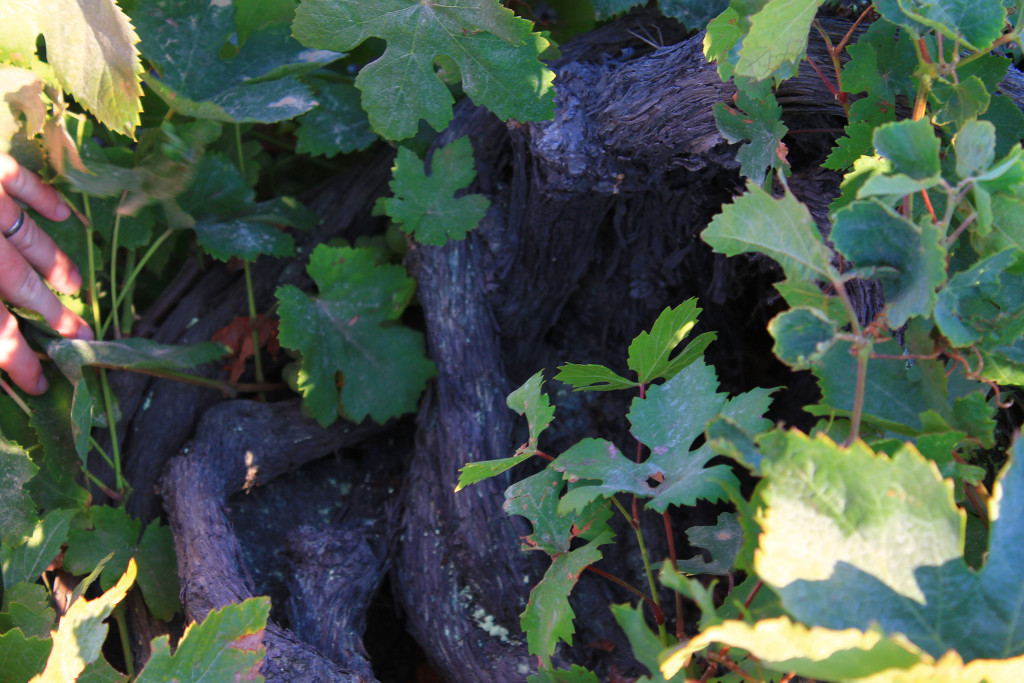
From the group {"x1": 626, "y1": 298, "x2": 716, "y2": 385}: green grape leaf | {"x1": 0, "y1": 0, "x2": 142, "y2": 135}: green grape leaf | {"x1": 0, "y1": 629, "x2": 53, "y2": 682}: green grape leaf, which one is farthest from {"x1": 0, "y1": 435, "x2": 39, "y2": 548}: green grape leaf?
{"x1": 626, "y1": 298, "x2": 716, "y2": 385}: green grape leaf

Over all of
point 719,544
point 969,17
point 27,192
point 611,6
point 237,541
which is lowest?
point 237,541

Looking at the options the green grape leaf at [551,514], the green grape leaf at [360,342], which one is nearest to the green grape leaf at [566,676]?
the green grape leaf at [551,514]

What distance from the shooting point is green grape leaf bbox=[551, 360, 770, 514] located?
781mm

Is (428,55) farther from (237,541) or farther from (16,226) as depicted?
(237,541)

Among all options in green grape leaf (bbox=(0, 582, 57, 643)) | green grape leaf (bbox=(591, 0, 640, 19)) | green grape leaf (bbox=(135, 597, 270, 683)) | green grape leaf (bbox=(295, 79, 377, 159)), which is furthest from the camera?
green grape leaf (bbox=(295, 79, 377, 159))

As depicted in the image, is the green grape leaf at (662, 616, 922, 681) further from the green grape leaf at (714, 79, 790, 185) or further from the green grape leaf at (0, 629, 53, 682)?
the green grape leaf at (0, 629, 53, 682)

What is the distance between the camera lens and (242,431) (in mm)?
1521

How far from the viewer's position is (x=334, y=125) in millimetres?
1598

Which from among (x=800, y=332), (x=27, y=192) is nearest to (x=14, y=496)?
(x=27, y=192)

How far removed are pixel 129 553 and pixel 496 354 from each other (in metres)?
0.81

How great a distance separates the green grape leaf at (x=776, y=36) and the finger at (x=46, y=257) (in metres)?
1.32

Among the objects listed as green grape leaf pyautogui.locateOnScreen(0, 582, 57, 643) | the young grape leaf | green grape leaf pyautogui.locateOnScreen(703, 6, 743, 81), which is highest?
green grape leaf pyautogui.locateOnScreen(703, 6, 743, 81)

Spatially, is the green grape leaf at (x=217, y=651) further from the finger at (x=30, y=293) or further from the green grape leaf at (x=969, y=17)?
the green grape leaf at (x=969, y=17)

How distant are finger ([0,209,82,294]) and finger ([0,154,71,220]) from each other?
3 cm
